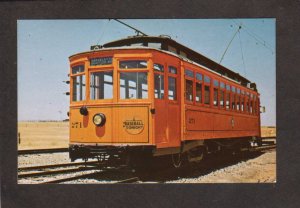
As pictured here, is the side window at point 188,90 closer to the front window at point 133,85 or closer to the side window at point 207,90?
the side window at point 207,90

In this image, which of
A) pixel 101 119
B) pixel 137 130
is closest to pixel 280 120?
pixel 137 130

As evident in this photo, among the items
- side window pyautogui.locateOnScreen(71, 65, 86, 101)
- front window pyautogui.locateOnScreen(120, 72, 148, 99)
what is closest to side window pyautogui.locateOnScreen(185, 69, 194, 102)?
front window pyautogui.locateOnScreen(120, 72, 148, 99)

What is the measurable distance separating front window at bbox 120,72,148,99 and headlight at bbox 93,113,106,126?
562 millimetres

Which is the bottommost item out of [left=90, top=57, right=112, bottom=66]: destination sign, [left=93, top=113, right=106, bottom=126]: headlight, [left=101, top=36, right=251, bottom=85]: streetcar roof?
[left=93, top=113, right=106, bottom=126]: headlight

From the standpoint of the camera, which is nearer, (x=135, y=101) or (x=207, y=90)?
(x=135, y=101)

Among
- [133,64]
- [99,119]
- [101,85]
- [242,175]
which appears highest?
[133,64]

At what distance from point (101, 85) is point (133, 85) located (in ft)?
2.42

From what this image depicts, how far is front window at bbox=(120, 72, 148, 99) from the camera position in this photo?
350 inches

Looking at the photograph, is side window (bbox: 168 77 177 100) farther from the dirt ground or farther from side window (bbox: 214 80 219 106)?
side window (bbox: 214 80 219 106)

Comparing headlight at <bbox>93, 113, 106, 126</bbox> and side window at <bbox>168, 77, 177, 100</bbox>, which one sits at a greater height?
side window at <bbox>168, 77, 177, 100</bbox>

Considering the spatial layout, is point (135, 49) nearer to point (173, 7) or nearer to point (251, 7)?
point (173, 7)

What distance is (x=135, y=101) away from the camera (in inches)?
349

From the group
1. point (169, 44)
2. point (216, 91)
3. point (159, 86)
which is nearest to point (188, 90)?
point (159, 86)

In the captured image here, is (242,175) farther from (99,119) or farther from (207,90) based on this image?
(99,119)
